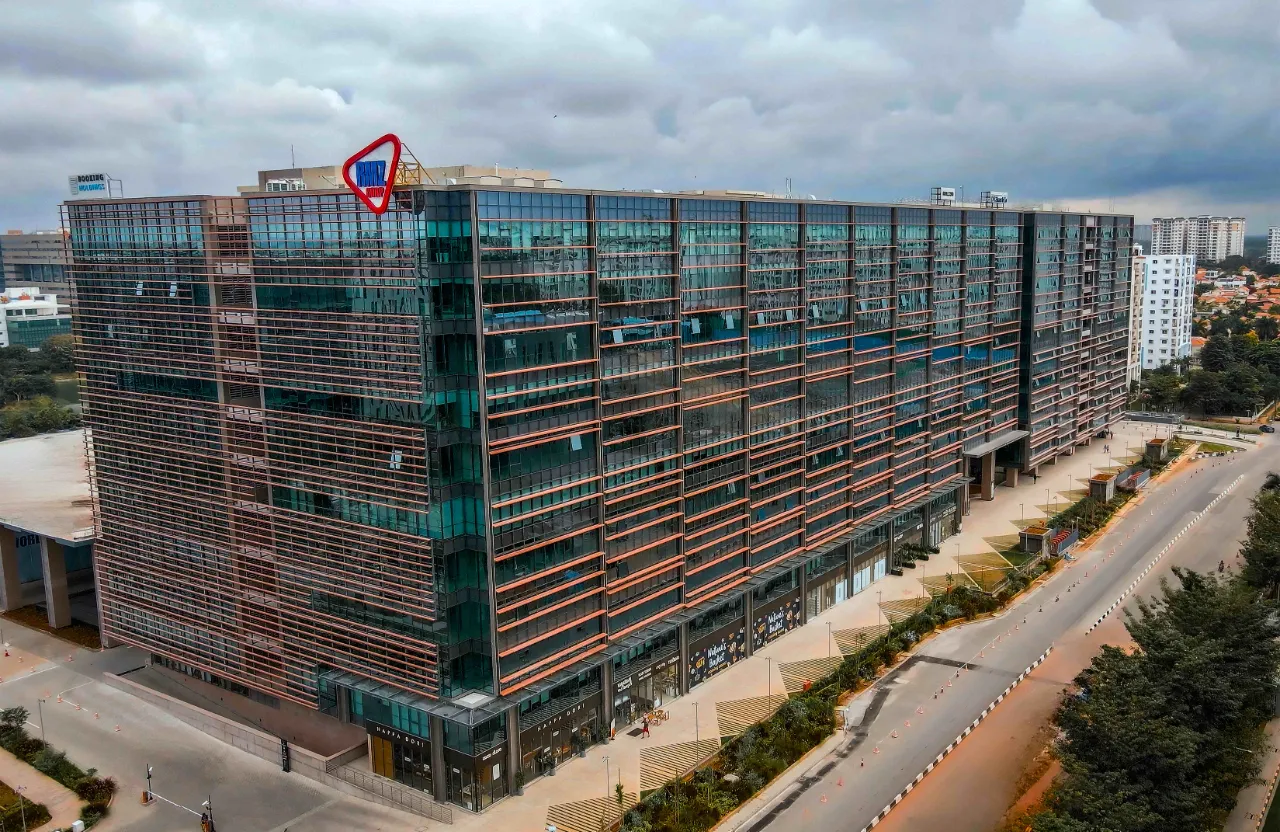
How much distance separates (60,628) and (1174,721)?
82561mm

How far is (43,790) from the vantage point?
60.1 m

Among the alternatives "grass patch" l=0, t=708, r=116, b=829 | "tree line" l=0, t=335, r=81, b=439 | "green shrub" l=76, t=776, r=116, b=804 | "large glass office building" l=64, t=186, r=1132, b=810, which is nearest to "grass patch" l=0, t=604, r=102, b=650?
"large glass office building" l=64, t=186, r=1132, b=810

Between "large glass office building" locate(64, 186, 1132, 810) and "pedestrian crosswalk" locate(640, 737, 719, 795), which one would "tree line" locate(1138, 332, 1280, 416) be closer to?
"large glass office building" locate(64, 186, 1132, 810)

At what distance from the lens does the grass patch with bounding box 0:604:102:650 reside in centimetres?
8069

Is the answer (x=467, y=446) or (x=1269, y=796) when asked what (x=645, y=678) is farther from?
(x=1269, y=796)

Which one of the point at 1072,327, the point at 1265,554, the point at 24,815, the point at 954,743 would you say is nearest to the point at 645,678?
the point at 954,743

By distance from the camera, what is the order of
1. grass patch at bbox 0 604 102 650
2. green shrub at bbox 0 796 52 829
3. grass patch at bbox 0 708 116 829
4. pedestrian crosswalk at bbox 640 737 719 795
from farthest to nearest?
grass patch at bbox 0 604 102 650, pedestrian crosswalk at bbox 640 737 719 795, grass patch at bbox 0 708 116 829, green shrub at bbox 0 796 52 829

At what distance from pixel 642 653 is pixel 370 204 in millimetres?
33100

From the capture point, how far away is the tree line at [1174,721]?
47.4m

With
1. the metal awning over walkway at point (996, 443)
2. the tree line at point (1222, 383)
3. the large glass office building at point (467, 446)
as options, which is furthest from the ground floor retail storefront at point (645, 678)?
the tree line at point (1222, 383)

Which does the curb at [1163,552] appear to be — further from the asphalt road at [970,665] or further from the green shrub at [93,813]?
the green shrub at [93,813]

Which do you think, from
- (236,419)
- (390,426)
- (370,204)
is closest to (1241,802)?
(390,426)

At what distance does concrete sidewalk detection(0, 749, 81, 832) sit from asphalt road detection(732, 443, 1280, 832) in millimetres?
38183

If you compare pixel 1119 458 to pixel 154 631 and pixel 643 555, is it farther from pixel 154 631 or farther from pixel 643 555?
pixel 154 631
